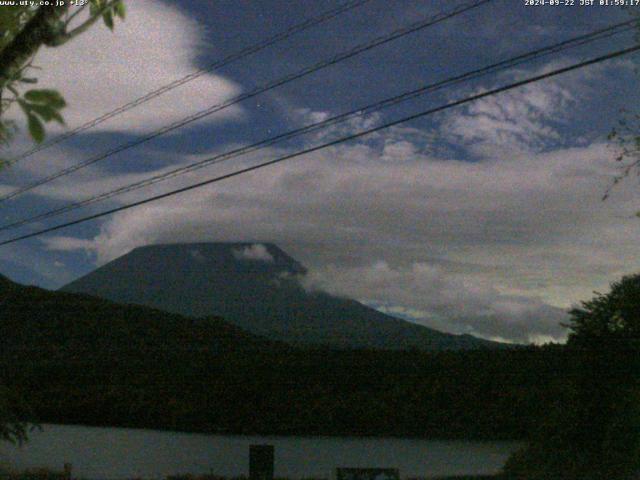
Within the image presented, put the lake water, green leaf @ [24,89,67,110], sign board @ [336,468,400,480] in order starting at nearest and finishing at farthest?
green leaf @ [24,89,67,110] < sign board @ [336,468,400,480] < the lake water

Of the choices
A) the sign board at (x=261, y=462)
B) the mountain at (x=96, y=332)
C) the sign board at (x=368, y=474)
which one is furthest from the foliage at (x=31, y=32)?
the mountain at (x=96, y=332)

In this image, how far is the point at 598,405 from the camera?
14.9 m

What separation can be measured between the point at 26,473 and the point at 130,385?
11210 millimetres

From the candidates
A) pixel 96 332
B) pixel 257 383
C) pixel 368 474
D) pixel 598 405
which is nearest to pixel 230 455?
pixel 257 383

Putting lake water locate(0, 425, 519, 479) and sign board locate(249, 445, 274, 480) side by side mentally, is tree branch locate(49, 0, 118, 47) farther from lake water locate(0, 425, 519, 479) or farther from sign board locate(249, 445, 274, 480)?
lake water locate(0, 425, 519, 479)

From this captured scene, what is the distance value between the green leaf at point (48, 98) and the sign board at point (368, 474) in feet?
32.7

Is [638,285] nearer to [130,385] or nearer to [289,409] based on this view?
[289,409]

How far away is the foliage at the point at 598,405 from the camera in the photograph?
557 inches

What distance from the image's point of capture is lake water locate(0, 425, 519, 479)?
17.1m

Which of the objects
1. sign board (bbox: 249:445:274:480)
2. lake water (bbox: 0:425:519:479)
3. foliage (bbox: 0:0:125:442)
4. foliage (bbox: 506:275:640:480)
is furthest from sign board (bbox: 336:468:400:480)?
foliage (bbox: 0:0:125:442)

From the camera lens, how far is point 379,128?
36.0 feet

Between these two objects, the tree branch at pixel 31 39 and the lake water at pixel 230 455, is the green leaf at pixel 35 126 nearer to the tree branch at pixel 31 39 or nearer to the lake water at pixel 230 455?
the tree branch at pixel 31 39

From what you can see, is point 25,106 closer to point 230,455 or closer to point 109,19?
point 109,19

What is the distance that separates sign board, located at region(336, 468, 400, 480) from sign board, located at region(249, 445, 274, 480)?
2.13m
